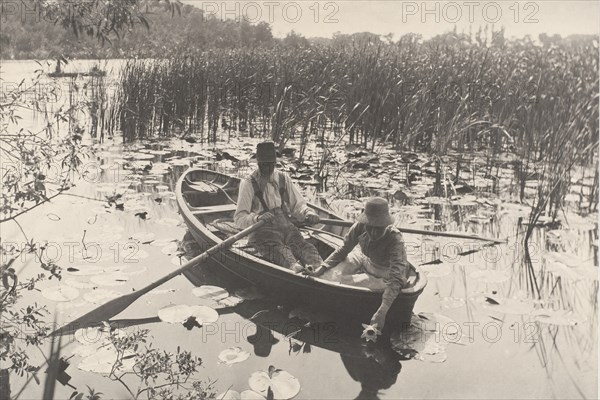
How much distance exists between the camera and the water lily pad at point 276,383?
324cm

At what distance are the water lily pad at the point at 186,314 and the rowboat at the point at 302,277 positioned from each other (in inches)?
19.4

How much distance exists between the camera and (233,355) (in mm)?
3678

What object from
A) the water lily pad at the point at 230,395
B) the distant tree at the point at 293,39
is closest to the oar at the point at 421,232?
the water lily pad at the point at 230,395

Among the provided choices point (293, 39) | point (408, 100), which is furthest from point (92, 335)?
point (293, 39)

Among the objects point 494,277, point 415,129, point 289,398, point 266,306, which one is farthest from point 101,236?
point 415,129

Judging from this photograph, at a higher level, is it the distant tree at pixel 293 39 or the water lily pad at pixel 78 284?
the distant tree at pixel 293 39

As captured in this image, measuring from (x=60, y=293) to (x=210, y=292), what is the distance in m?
1.13

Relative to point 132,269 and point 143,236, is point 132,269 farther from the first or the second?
point 143,236

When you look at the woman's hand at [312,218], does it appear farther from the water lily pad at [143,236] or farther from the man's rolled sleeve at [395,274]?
the water lily pad at [143,236]

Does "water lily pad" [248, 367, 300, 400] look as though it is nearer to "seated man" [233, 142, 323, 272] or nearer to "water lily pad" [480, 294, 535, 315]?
"seated man" [233, 142, 323, 272]

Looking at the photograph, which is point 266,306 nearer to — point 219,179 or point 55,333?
point 55,333

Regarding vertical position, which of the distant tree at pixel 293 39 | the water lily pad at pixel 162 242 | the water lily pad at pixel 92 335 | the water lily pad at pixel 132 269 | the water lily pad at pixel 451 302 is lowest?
the water lily pad at pixel 92 335

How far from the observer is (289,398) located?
3.21 m

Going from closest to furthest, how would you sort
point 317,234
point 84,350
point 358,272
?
point 84,350 < point 358,272 < point 317,234
